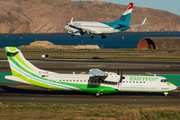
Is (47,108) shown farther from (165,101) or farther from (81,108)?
(165,101)

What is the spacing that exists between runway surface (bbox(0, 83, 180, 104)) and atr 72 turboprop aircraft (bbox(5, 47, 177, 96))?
1.15 m

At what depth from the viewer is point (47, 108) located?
89.3ft

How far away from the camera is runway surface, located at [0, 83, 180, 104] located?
108 ft

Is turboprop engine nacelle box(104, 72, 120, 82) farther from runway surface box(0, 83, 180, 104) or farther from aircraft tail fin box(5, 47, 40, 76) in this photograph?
aircraft tail fin box(5, 47, 40, 76)

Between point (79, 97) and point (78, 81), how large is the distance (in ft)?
7.41

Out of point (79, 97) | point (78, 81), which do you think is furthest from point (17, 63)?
point (79, 97)

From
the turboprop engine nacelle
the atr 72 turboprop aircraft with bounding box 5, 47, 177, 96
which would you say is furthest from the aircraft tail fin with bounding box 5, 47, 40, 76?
the turboprop engine nacelle

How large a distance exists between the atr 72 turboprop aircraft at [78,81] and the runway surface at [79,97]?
115cm

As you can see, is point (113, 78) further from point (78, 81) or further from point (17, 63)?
point (17, 63)

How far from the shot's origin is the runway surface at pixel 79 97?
32.8 metres

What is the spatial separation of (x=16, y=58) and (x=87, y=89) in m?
10.8

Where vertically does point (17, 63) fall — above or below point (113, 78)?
above

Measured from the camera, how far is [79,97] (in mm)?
34906

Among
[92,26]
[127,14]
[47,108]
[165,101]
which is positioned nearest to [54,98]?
[47,108]
